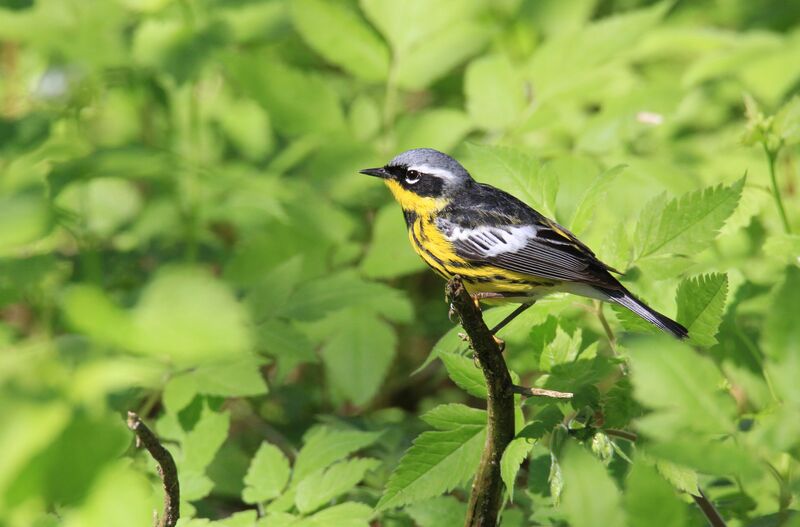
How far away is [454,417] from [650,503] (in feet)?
2.78

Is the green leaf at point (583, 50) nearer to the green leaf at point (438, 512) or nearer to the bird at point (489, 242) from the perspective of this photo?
the bird at point (489, 242)

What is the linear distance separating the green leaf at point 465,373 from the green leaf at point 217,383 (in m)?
0.62

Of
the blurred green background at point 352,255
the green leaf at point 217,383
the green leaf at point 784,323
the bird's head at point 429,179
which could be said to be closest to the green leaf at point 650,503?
the blurred green background at point 352,255

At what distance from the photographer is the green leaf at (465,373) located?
70.9 inches

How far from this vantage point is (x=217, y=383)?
7.46 feet

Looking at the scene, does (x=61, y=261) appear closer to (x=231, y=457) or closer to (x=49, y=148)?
(x=49, y=148)

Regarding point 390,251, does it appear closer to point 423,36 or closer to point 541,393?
point 423,36

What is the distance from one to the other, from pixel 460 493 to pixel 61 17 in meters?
2.53

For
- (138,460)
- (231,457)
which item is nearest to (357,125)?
(231,457)

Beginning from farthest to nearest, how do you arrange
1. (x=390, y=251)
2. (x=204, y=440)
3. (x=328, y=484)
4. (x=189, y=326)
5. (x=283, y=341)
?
(x=390, y=251)
(x=283, y=341)
(x=204, y=440)
(x=328, y=484)
(x=189, y=326)

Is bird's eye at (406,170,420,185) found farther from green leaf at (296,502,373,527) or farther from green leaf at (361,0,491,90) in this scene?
green leaf at (296,502,373,527)

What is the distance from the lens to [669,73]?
4.52m

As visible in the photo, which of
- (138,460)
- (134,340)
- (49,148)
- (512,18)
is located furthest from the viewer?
(512,18)

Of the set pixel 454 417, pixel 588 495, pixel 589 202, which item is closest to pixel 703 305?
pixel 589 202
